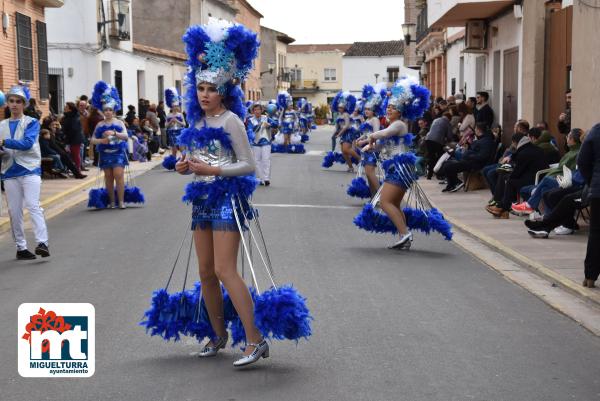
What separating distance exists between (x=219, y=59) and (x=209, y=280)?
4.77ft

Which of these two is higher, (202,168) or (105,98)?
(105,98)

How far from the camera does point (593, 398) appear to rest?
5.80 meters

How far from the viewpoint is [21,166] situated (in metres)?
10.8

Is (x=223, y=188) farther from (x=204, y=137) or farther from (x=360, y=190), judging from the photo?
(x=360, y=190)

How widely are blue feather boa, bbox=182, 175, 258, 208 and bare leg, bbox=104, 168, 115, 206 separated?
1001 cm

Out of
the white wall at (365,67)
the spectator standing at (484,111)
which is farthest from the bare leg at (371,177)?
the white wall at (365,67)

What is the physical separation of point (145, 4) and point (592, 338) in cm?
5002

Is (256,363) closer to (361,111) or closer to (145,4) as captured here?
(361,111)

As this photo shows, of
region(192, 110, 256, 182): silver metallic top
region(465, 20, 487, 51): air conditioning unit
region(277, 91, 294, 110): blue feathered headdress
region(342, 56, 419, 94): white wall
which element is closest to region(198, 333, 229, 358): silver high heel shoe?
region(192, 110, 256, 182): silver metallic top

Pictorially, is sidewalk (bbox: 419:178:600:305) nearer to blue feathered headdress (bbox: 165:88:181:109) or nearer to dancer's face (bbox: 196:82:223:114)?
dancer's face (bbox: 196:82:223:114)

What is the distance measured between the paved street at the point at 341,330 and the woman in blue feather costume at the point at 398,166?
364mm

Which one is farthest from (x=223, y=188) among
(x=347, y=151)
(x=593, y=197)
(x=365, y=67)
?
(x=365, y=67)

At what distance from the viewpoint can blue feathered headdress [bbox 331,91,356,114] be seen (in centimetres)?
2420

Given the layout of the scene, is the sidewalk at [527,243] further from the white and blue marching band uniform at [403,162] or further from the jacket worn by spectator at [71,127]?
the jacket worn by spectator at [71,127]
